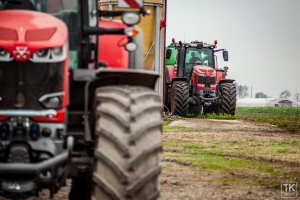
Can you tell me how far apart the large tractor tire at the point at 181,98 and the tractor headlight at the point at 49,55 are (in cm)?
1889

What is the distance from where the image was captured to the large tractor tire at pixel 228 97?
81.0ft

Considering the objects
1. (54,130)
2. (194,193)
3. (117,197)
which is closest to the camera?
(117,197)

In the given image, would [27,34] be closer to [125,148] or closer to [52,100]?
[52,100]

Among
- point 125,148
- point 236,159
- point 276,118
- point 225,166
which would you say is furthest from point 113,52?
point 276,118

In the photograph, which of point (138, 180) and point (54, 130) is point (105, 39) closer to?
point (54, 130)

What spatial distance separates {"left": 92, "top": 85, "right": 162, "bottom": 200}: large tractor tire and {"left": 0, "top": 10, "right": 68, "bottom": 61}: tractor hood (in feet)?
1.92

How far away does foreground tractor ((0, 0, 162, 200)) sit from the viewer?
435cm

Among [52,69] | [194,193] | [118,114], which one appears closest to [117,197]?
[118,114]

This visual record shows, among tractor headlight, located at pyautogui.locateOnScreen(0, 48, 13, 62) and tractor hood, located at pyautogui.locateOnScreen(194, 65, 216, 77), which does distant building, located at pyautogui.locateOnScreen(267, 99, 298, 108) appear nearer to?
tractor hood, located at pyautogui.locateOnScreen(194, 65, 216, 77)

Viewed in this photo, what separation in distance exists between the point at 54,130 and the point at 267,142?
9.11 metres

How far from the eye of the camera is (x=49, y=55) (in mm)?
4684

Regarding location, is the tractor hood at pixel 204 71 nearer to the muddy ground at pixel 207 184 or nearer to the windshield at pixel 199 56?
the windshield at pixel 199 56

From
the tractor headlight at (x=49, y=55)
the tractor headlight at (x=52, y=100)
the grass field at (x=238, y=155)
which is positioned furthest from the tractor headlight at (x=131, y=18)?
the grass field at (x=238, y=155)

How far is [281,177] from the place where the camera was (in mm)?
8266
